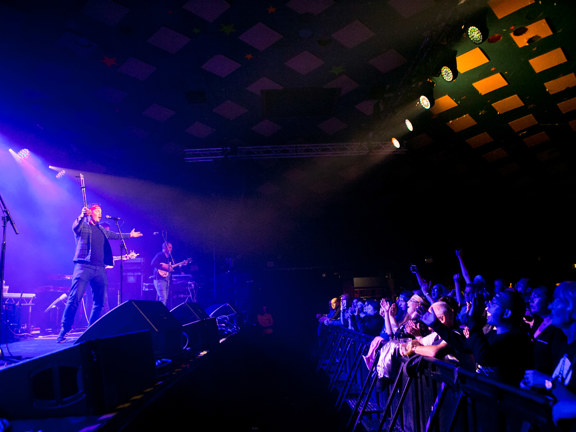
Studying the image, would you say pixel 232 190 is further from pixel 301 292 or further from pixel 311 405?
pixel 311 405

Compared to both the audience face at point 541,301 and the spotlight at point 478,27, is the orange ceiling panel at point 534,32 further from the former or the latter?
the audience face at point 541,301

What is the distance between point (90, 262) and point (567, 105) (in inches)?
363

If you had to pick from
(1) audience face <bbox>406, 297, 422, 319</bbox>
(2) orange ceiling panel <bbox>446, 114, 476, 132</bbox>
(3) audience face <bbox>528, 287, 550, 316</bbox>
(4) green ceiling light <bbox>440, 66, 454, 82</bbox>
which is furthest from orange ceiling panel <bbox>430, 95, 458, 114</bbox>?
(1) audience face <bbox>406, 297, 422, 319</bbox>

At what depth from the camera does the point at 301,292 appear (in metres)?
12.3

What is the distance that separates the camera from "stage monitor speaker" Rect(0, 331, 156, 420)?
2.14 m

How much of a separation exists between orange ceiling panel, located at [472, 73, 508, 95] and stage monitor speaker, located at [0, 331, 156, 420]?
7150mm

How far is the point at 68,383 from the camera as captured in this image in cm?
232

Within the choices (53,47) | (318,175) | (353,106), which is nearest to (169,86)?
(53,47)

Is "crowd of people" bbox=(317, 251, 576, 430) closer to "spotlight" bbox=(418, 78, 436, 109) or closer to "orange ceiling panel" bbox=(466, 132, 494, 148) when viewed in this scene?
"spotlight" bbox=(418, 78, 436, 109)

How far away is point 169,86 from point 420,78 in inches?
168

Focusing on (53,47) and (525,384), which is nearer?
(525,384)

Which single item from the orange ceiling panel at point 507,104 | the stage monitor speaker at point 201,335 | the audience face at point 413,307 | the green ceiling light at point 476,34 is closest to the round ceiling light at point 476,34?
the green ceiling light at point 476,34

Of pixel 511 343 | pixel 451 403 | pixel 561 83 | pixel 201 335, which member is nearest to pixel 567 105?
pixel 561 83

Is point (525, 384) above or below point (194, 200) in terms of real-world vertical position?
below
